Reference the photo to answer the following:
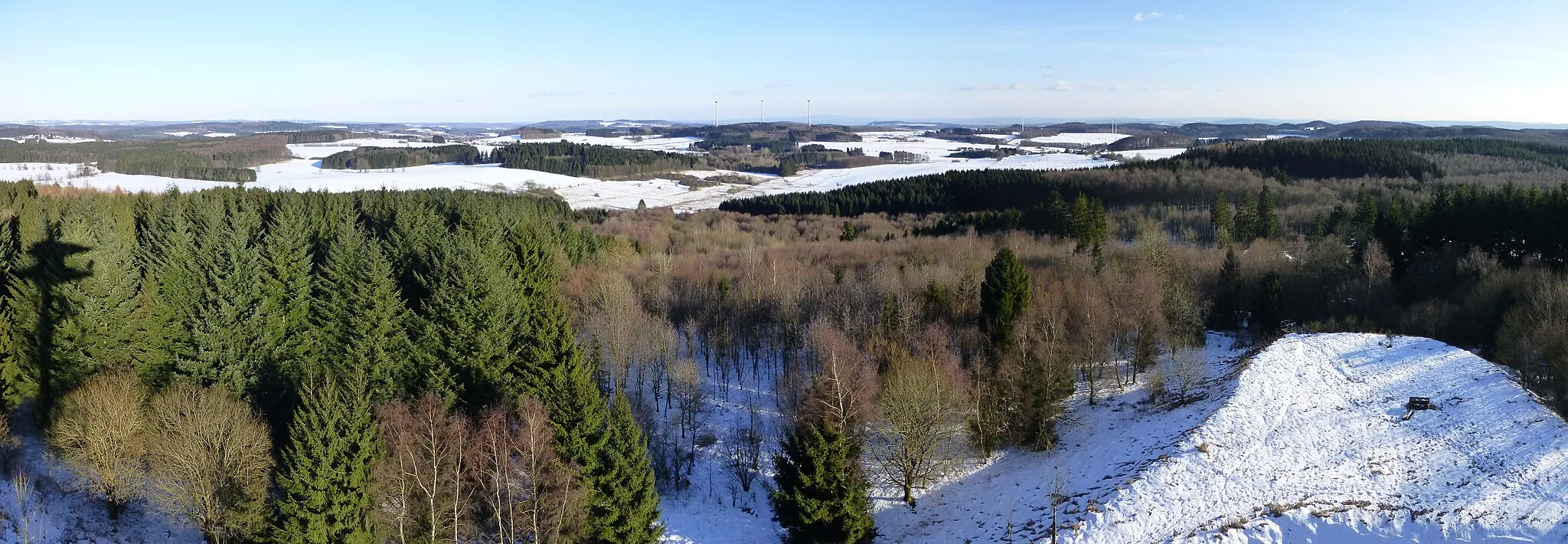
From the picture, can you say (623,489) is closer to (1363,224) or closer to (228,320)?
(228,320)

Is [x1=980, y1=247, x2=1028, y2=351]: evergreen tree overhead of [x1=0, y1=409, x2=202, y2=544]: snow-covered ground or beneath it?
overhead

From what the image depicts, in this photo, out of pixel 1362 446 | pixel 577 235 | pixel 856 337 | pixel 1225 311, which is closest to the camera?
pixel 1362 446

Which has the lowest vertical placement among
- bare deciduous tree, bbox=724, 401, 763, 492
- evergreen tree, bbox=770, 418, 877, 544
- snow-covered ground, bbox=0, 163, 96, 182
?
bare deciduous tree, bbox=724, 401, 763, 492

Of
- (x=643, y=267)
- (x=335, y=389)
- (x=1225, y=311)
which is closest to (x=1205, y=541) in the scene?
(x=335, y=389)

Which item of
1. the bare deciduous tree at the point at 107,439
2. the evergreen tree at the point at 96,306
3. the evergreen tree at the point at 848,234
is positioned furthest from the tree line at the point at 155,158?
the bare deciduous tree at the point at 107,439

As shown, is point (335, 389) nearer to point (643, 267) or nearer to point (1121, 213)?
point (643, 267)

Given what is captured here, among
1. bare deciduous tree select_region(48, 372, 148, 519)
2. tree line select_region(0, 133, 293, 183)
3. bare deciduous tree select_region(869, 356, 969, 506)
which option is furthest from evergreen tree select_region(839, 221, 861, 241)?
tree line select_region(0, 133, 293, 183)

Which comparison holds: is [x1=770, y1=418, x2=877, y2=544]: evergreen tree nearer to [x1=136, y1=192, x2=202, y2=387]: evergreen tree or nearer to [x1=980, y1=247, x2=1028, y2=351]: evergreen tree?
[x1=980, y1=247, x2=1028, y2=351]: evergreen tree
